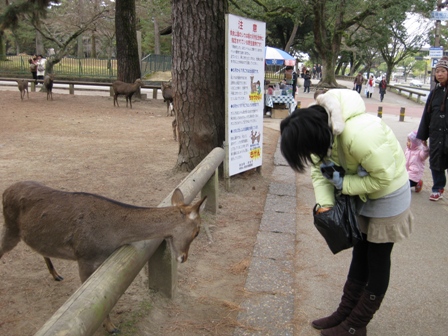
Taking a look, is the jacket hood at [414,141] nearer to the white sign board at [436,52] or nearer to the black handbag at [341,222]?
the black handbag at [341,222]

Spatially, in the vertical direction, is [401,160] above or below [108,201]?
above

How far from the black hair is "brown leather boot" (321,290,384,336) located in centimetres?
101

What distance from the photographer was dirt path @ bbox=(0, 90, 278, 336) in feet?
10.6

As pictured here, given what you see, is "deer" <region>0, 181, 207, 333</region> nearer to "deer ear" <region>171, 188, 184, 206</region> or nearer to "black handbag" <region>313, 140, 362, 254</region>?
"deer ear" <region>171, 188, 184, 206</region>

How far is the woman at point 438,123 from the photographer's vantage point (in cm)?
568

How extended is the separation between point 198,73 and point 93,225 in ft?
12.8

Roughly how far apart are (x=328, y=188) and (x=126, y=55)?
1631 centimetres

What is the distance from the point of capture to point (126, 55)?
701 inches

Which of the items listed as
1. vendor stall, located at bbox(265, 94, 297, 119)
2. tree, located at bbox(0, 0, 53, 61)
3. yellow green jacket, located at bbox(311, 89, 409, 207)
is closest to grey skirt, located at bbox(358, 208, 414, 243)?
yellow green jacket, located at bbox(311, 89, 409, 207)

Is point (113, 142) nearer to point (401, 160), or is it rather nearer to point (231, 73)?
point (231, 73)

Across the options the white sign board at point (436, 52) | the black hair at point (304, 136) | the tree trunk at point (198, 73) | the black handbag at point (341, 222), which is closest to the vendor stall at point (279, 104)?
the white sign board at point (436, 52)

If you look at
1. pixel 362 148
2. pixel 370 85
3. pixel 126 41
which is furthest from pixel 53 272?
pixel 370 85

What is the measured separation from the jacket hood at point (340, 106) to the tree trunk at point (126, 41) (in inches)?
635

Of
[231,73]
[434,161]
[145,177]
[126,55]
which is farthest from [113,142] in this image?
[126,55]
